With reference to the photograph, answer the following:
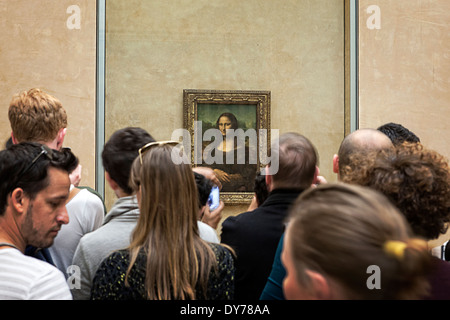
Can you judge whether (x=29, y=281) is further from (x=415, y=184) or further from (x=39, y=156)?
(x=415, y=184)

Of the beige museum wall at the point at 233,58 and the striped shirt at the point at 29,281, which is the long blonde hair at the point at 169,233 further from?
the beige museum wall at the point at 233,58

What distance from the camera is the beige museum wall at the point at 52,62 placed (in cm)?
806

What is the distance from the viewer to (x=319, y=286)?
144cm

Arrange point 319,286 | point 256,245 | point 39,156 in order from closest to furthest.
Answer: point 319,286
point 39,156
point 256,245

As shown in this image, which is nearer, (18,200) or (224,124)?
(18,200)

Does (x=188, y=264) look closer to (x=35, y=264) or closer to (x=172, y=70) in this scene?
(x=35, y=264)

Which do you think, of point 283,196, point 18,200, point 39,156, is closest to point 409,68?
point 283,196

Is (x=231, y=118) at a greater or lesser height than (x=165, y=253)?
greater

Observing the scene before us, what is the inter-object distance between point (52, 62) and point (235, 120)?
305 centimetres

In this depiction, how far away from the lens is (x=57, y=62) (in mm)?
8117

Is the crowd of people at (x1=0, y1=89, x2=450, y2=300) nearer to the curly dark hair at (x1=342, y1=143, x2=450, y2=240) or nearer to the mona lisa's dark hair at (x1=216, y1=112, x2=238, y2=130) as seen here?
the curly dark hair at (x1=342, y1=143, x2=450, y2=240)

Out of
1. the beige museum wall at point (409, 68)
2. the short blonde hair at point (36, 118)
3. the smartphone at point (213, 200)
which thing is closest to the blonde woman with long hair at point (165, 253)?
the short blonde hair at point (36, 118)

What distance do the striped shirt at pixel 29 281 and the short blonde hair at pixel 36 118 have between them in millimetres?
1496
